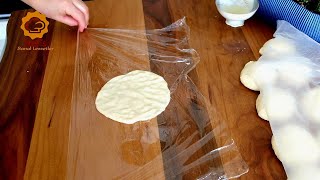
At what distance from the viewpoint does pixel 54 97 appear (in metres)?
0.86

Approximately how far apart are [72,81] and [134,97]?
0.18m

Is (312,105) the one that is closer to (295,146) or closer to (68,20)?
(295,146)

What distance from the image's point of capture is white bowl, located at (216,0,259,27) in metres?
1.05

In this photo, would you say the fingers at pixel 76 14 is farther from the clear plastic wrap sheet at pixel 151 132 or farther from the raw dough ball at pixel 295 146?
the raw dough ball at pixel 295 146

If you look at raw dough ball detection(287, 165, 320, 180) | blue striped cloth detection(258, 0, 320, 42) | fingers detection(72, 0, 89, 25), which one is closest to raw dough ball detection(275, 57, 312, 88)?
blue striped cloth detection(258, 0, 320, 42)

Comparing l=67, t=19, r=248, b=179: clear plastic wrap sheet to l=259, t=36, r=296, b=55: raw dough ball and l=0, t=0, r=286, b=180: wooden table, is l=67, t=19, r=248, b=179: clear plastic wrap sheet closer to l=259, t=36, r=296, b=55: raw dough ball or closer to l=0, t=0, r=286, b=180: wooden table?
l=0, t=0, r=286, b=180: wooden table

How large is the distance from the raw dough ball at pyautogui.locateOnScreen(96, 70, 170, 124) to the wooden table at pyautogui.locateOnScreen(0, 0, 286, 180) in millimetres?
94

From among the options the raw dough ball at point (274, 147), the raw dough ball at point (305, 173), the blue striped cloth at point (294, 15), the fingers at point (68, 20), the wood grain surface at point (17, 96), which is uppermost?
the blue striped cloth at point (294, 15)

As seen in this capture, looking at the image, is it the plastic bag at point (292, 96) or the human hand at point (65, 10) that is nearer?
the plastic bag at point (292, 96)

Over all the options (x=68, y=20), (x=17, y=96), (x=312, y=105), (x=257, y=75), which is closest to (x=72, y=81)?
(x=17, y=96)

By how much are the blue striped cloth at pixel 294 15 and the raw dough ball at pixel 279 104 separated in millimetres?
243

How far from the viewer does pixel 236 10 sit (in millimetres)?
1083

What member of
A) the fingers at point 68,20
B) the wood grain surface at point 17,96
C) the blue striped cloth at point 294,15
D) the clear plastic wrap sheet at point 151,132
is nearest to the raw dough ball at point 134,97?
the clear plastic wrap sheet at point 151,132

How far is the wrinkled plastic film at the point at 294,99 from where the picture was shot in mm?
673
